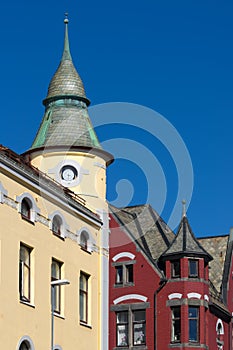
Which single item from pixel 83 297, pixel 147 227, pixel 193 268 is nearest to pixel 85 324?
pixel 83 297

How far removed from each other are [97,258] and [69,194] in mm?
4301

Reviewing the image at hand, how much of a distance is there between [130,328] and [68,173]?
1377 centimetres

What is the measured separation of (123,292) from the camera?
6066 cm

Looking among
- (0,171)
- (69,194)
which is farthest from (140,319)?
(0,171)

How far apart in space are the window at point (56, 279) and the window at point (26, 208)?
3230 millimetres

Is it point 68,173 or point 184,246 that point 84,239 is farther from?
point 184,246

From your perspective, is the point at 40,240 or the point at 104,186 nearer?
the point at 40,240

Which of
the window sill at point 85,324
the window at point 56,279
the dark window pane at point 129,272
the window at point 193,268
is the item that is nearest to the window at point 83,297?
the window sill at point 85,324

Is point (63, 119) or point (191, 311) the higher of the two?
point (63, 119)

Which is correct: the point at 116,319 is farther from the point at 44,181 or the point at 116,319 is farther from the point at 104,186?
the point at 44,181

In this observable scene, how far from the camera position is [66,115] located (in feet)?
168

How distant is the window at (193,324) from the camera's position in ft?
193

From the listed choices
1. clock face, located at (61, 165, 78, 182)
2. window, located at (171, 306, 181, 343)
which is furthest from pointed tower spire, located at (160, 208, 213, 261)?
clock face, located at (61, 165, 78, 182)

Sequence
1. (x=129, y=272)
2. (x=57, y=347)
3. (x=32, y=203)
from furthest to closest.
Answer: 1. (x=129, y=272)
2. (x=57, y=347)
3. (x=32, y=203)
